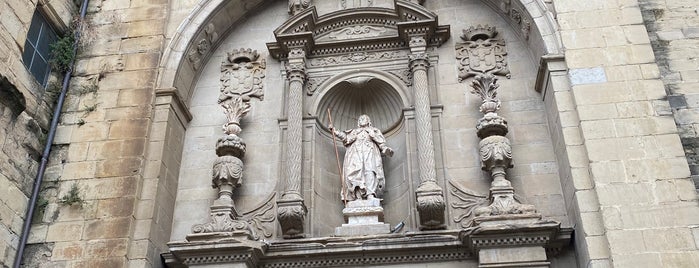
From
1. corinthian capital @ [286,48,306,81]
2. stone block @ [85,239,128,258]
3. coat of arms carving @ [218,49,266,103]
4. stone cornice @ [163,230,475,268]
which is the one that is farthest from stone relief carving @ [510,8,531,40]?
stone block @ [85,239,128,258]

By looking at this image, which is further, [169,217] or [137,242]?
[169,217]

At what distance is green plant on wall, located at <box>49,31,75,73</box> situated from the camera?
34.7ft

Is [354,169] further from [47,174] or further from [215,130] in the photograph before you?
[47,174]

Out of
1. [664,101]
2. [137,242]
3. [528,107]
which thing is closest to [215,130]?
[137,242]

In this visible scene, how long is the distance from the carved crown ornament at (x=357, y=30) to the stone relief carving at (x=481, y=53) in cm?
40

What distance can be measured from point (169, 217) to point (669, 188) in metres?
6.77

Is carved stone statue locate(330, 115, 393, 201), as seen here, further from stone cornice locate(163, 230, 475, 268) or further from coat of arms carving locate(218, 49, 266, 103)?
coat of arms carving locate(218, 49, 266, 103)

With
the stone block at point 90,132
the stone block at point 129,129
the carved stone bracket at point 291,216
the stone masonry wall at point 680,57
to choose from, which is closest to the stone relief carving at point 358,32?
the carved stone bracket at point 291,216

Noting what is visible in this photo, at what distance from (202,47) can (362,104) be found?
9.42 ft

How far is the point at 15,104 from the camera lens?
9.05 m

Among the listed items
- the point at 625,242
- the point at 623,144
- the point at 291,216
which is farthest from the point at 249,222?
the point at 623,144

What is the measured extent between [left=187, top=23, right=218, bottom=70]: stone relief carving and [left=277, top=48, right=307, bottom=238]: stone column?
1430 mm

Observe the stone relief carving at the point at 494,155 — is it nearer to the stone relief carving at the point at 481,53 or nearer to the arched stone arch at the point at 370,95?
the stone relief carving at the point at 481,53

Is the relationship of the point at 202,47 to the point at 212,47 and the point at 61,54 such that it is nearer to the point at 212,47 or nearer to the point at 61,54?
the point at 212,47
